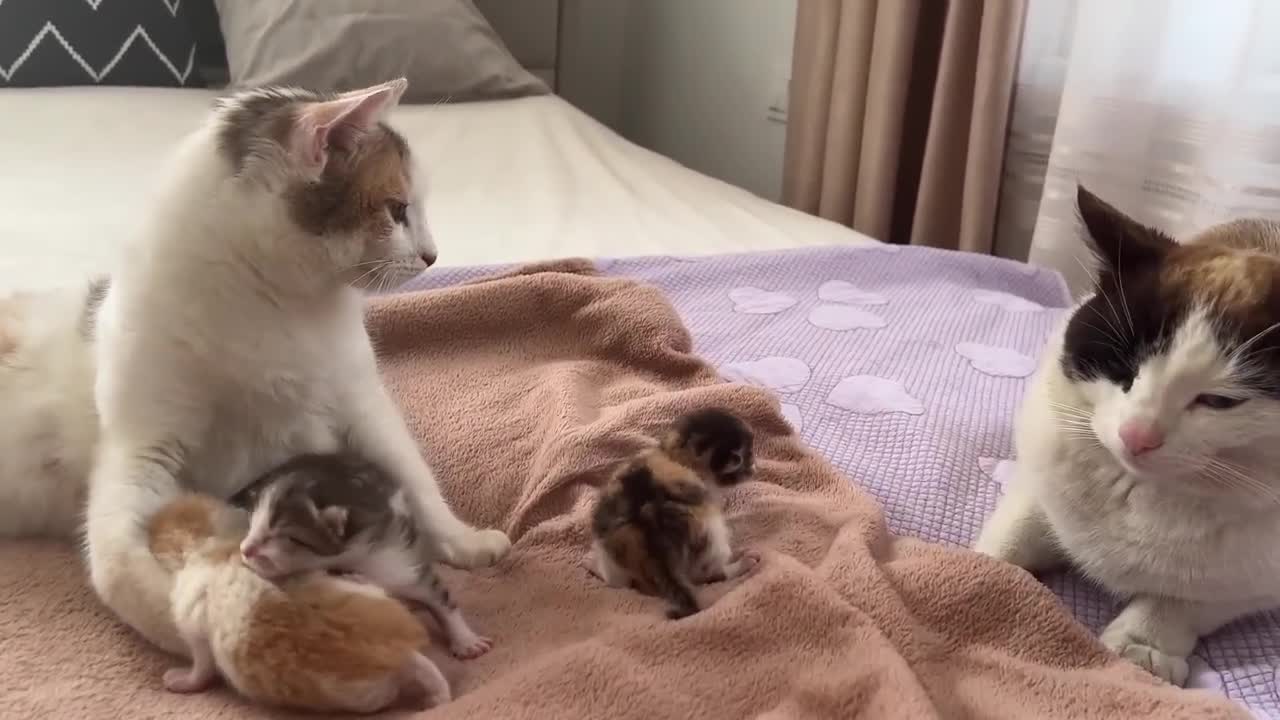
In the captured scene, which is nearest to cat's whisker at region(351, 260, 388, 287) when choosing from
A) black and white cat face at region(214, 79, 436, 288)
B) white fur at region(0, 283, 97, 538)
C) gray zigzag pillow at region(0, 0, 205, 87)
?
black and white cat face at region(214, 79, 436, 288)

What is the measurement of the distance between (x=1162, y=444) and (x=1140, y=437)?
0.7 inches

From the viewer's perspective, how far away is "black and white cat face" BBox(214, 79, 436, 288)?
2.75 ft

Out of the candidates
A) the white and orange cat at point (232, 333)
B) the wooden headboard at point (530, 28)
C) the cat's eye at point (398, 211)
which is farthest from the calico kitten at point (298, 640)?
the wooden headboard at point (530, 28)

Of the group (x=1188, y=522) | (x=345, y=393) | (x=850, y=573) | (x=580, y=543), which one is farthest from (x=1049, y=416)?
(x=345, y=393)

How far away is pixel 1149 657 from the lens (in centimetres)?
82

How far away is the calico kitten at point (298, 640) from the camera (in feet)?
2.19

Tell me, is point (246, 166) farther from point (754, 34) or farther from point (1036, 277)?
point (754, 34)

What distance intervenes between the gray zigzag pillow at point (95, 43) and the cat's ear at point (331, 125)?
1.79 metres

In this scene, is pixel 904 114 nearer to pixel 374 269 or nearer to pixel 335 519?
pixel 374 269

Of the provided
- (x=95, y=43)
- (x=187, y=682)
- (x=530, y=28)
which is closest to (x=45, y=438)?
(x=187, y=682)

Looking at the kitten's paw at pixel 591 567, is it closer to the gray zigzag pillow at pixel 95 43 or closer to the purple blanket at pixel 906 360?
the purple blanket at pixel 906 360

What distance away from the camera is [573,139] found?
7.47 feet

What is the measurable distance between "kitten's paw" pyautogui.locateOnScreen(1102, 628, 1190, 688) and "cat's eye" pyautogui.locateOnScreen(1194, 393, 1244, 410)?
0.21 m

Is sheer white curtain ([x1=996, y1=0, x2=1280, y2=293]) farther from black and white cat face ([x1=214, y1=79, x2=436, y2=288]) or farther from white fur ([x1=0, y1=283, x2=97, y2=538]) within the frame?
white fur ([x1=0, y1=283, x2=97, y2=538])
